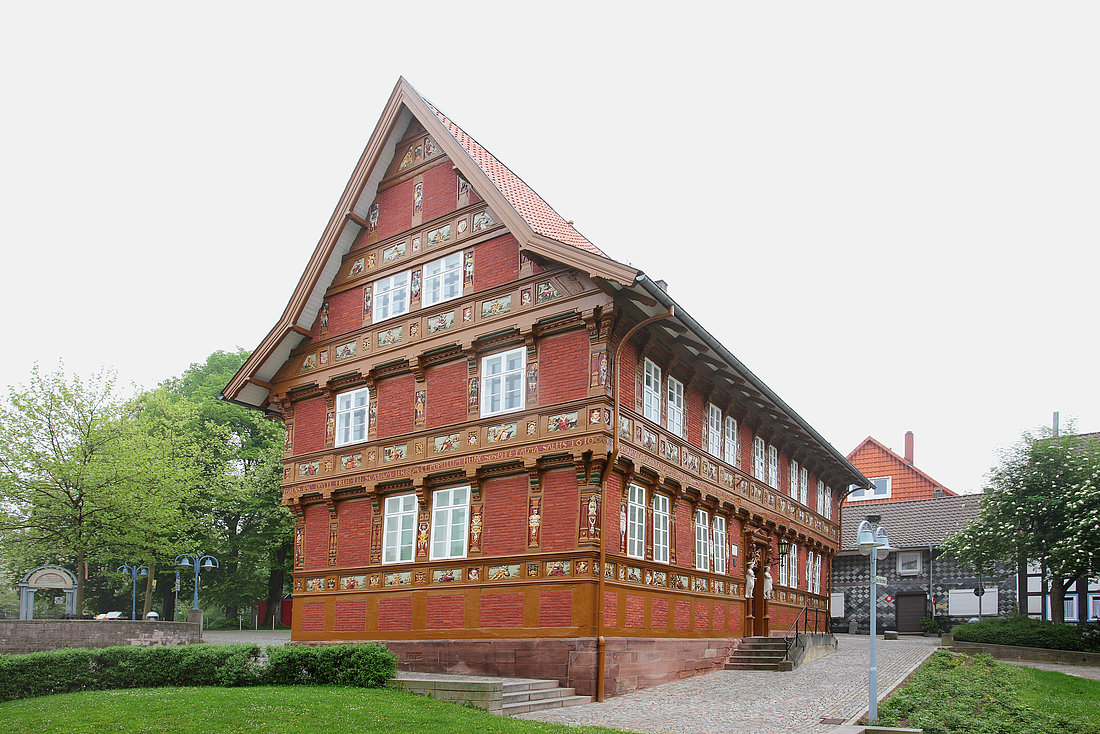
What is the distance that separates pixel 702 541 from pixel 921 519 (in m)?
23.9

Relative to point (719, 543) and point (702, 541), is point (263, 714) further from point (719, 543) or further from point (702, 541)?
point (719, 543)

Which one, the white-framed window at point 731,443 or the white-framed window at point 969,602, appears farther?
the white-framed window at point 969,602

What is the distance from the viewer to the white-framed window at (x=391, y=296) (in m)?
23.1

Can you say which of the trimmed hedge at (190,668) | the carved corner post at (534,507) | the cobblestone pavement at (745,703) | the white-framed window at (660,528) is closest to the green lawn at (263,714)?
the trimmed hedge at (190,668)

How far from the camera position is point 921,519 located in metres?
43.0

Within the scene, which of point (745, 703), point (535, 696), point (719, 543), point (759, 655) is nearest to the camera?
point (535, 696)

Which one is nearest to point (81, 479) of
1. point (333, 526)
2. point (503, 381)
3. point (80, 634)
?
point (80, 634)

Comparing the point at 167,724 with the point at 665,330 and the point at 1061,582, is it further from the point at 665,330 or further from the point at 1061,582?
the point at 1061,582

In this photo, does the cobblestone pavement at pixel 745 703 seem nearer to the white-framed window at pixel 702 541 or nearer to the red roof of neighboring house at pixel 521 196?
the white-framed window at pixel 702 541

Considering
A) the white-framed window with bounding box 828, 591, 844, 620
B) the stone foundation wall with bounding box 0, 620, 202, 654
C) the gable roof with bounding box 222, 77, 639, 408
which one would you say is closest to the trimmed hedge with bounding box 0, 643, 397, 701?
the stone foundation wall with bounding box 0, 620, 202, 654

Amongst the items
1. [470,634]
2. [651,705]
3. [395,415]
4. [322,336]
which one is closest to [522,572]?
[470,634]

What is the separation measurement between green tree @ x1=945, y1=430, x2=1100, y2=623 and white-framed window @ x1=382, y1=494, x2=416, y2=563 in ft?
61.4

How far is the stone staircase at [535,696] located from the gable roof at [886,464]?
119 feet

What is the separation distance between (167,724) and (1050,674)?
19274mm
